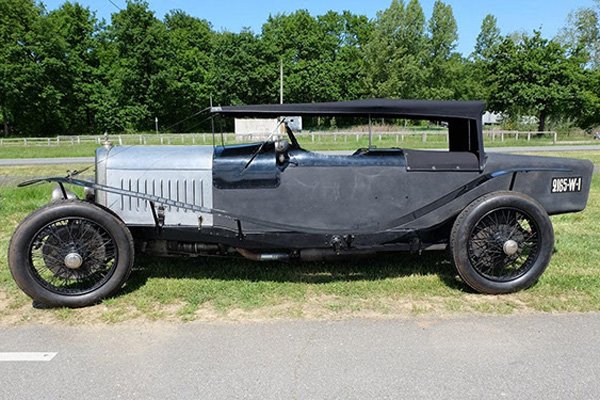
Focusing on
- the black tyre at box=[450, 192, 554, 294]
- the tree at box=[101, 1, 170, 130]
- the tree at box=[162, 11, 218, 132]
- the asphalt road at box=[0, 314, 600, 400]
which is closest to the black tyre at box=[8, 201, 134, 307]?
the asphalt road at box=[0, 314, 600, 400]

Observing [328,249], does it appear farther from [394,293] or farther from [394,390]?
[394,390]

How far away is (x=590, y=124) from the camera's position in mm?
42031

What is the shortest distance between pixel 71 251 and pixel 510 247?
3.55 metres

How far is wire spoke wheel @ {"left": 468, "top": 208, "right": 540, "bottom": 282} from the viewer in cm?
404

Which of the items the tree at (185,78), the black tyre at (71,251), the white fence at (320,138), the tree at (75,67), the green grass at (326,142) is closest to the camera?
the black tyre at (71,251)

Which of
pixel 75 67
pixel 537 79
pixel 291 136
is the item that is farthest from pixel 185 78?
pixel 291 136

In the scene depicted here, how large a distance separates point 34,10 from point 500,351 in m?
59.9

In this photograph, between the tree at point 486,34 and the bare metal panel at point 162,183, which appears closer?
the bare metal panel at point 162,183

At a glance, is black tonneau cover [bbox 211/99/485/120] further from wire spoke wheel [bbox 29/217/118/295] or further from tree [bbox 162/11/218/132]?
tree [bbox 162/11/218/132]

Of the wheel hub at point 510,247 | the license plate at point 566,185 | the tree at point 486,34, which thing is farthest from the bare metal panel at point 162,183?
the tree at point 486,34

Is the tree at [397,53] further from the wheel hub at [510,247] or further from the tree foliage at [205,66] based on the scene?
the wheel hub at [510,247]

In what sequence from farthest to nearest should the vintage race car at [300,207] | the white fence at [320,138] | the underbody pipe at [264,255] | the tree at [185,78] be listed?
1. the tree at [185,78]
2. the white fence at [320,138]
3. the underbody pipe at [264,255]
4. the vintage race car at [300,207]

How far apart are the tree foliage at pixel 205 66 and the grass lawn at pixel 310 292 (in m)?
37.6

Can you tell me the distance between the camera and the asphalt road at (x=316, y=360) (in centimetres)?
265
